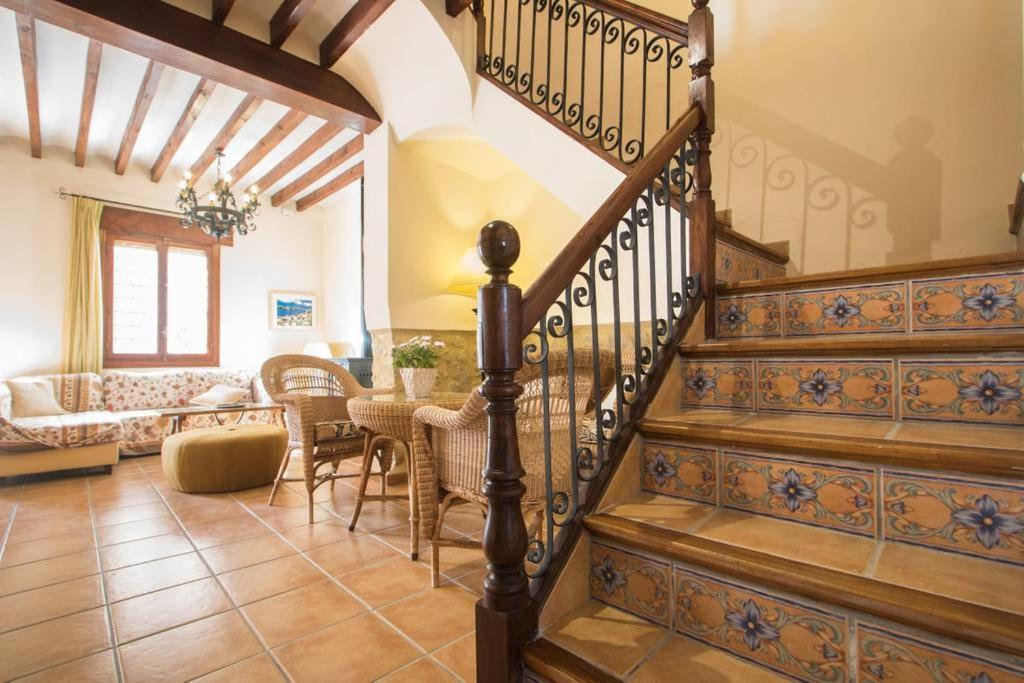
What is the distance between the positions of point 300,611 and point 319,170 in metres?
5.13

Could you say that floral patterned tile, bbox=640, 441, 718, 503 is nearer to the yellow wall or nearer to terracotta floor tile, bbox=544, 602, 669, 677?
terracotta floor tile, bbox=544, 602, 669, 677

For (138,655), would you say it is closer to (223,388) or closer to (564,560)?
(564,560)

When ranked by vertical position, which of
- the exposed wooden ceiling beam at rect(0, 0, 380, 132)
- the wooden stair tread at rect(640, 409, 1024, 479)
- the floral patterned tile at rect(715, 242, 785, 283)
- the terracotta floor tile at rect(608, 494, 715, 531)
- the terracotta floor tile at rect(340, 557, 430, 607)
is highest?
the exposed wooden ceiling beam at rect(0, 0, 380, 132)

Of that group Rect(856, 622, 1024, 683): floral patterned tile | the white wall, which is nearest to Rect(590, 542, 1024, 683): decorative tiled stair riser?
Rect(856, 622, 1024, 683): floral patterned tile

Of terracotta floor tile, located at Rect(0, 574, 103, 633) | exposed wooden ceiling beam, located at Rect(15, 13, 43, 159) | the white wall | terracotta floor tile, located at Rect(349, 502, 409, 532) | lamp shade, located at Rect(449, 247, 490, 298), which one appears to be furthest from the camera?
the white wall

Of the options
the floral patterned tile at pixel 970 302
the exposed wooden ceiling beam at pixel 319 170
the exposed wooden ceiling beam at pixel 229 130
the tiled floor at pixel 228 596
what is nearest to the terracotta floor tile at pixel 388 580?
the tiled floor at pixel 228 596

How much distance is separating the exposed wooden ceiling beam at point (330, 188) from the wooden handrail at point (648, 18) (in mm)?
3664

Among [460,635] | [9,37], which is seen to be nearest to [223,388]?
[9,37]

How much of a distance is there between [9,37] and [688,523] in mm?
5210

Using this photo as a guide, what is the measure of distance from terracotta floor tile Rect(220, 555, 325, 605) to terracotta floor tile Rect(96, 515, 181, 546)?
87 centimetres

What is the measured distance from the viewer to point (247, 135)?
488 centimetres

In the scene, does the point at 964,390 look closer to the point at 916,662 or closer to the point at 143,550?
the point at 916,662

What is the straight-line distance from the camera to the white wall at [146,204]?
16.3 ft

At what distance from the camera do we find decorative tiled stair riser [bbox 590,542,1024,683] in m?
0.80
